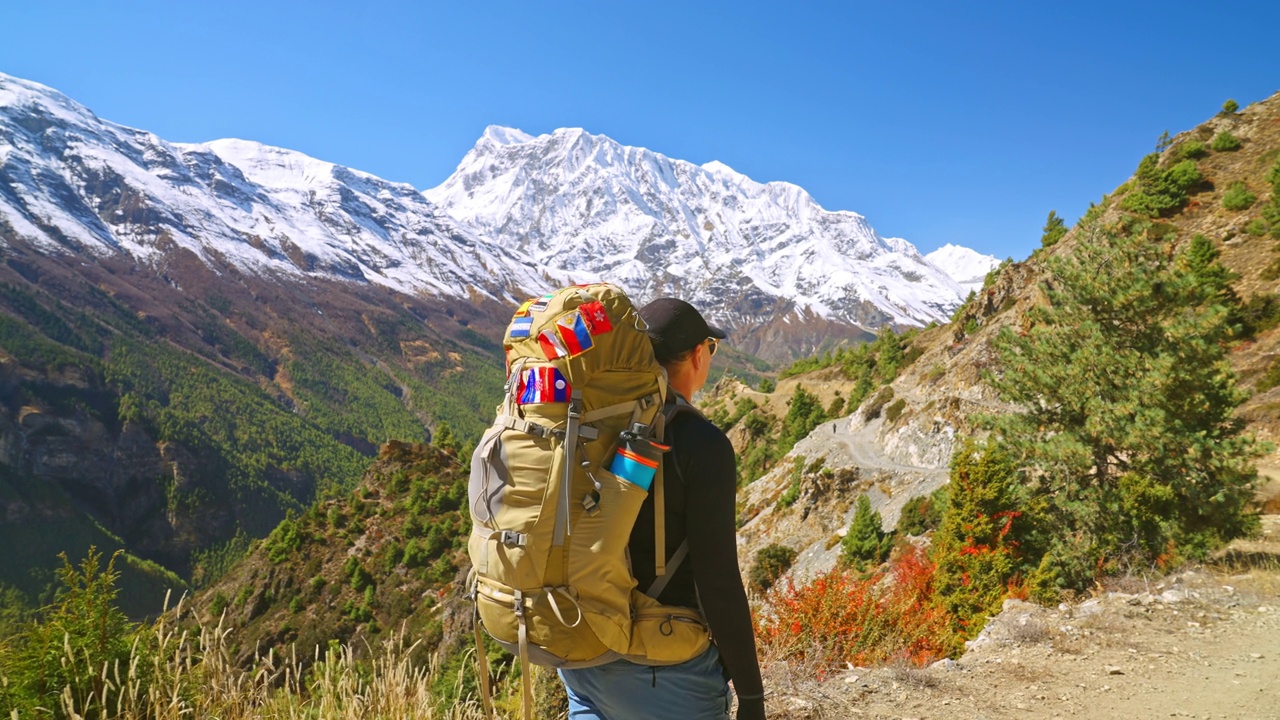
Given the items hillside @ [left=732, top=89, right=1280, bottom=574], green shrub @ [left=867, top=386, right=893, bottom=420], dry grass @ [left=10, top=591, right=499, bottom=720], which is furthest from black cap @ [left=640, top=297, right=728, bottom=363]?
green shrub @ [left=867, top=386, right=893, bottom=420]

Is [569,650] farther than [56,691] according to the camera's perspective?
No

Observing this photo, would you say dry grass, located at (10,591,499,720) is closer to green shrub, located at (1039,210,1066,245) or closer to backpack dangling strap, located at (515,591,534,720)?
backpack dangling strap, located at (515,591,534,720)

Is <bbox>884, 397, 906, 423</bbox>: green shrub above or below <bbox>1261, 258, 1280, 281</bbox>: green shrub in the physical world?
below

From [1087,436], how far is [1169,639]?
5.65 metres

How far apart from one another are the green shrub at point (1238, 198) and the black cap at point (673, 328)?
1601 inches

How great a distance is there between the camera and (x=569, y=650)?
7.53ft

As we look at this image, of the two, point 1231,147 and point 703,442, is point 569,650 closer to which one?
point 703,442

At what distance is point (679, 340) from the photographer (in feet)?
8.61

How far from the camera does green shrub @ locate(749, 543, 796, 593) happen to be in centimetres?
2617

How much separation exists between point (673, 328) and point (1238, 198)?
134ft

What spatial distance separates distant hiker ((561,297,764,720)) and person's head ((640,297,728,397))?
0.51 feet

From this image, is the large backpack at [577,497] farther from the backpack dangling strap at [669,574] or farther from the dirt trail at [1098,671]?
the dirt trail at [1098,671]

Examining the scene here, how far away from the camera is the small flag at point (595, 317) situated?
7.73 feet

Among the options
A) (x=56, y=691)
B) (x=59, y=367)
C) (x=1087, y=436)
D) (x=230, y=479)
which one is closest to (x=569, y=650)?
(x=56, y=691)
